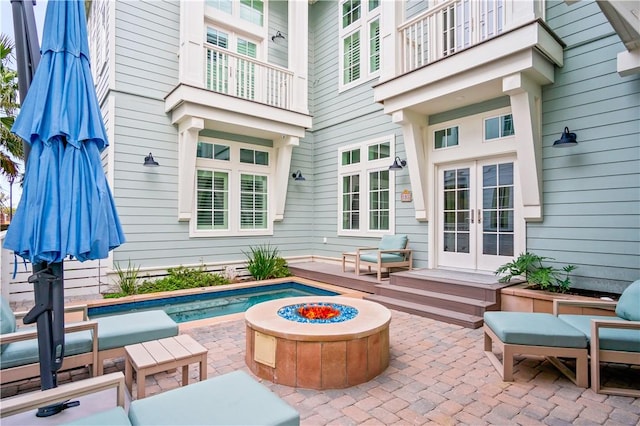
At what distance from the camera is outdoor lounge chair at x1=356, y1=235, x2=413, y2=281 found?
6328mm

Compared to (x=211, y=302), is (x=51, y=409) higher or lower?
higher

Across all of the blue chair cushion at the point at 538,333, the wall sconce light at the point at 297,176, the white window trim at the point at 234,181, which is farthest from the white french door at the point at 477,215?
the white window trim at the point at 234,181

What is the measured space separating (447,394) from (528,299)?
2.53 metres

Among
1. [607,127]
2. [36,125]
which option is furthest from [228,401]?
[607,127]

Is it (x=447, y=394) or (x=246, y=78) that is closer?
(x=447, y=394)

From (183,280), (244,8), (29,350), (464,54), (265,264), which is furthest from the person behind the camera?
(244,8)

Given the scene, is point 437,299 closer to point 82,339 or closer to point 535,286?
point 535,286

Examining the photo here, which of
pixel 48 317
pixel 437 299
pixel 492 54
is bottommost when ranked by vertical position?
pixel 437 299

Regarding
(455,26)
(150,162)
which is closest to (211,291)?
(150,162)

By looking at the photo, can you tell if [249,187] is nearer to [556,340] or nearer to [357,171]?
[357,171]

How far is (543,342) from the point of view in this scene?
9.59 ft

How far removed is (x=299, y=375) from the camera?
9.53ft

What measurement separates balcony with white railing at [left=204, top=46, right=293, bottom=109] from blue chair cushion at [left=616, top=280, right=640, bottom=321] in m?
6.60

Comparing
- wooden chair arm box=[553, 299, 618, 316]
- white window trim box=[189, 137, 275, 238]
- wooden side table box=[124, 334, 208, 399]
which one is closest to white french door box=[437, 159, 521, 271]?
wooden chair arm box=[553, 299, 618, 316]
